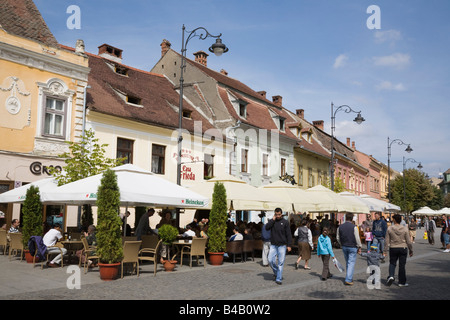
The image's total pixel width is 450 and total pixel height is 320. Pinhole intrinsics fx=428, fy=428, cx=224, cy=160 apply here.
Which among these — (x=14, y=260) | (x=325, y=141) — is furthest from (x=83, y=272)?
(x=325, y=141)

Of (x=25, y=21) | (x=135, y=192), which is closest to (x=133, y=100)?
(x=25, y=21)

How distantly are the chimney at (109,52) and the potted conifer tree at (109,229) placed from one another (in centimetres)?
1991

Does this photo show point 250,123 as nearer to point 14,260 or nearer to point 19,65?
point 19,65

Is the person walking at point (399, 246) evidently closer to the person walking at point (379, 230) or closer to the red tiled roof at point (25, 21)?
the person walking at point (379, 230)

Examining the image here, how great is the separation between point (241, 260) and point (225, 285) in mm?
5545

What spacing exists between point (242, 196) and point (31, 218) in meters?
6.86

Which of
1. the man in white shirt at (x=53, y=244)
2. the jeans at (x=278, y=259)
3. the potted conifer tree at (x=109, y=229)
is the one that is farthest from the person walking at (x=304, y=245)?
the man in white shirt at (x=53, y=244)

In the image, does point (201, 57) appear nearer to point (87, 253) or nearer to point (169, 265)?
point (169, 265)

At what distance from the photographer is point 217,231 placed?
45.7ft

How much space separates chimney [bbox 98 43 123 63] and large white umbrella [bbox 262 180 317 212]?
15895 millimetres

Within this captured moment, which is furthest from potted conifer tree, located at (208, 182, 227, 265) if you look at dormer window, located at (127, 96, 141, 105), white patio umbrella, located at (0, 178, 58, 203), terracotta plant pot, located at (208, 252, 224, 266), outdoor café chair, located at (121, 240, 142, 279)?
dormer window, located at (127, 96, 141, 105)

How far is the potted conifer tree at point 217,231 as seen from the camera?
1390cm

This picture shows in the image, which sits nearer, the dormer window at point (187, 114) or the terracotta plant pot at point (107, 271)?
the terracotta plant pot at point (107, 271)

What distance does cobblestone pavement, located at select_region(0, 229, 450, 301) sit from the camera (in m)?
8.45
